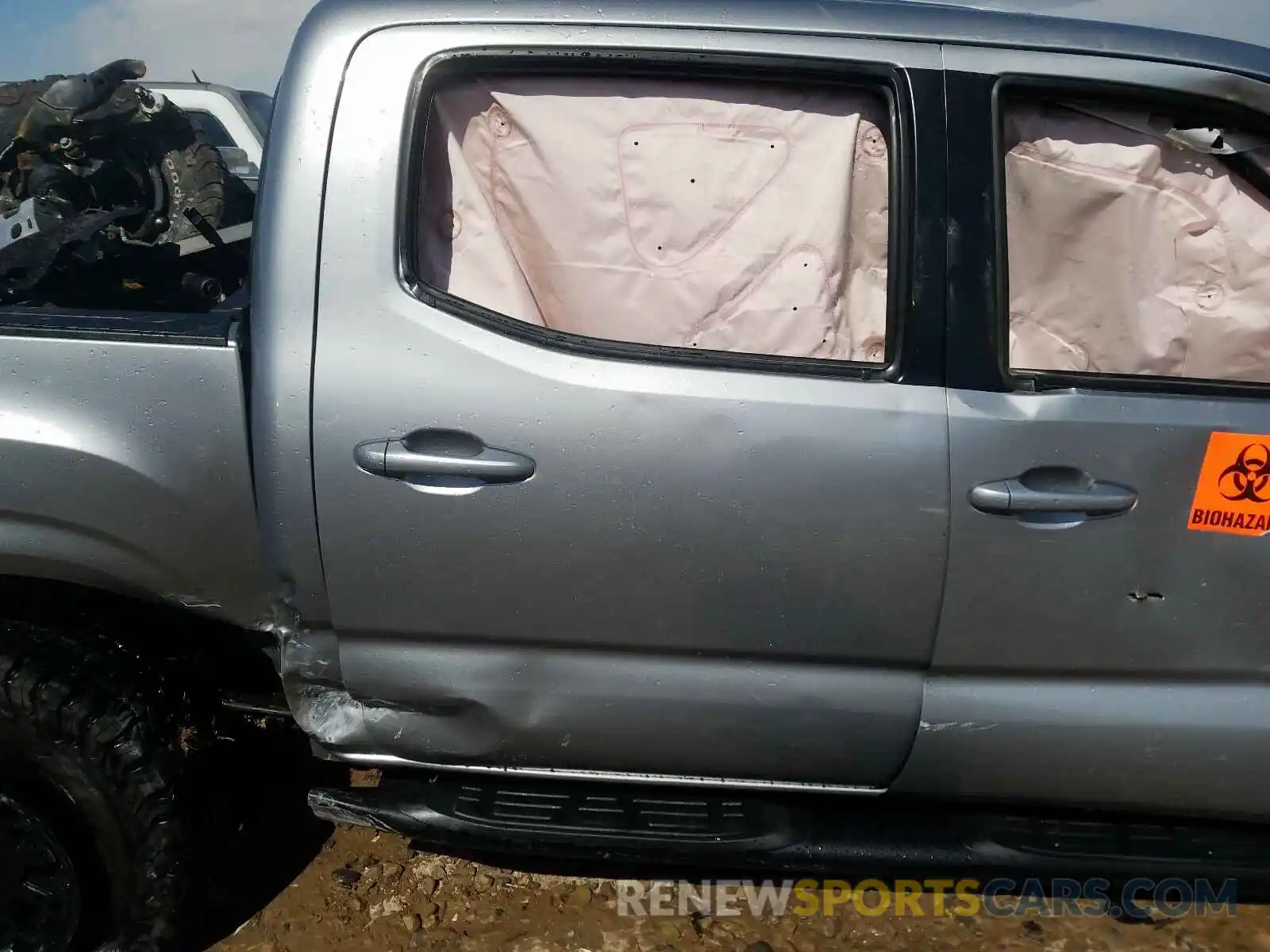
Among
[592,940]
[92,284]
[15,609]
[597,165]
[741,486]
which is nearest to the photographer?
[741,486]

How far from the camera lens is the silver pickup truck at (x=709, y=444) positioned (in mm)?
1774

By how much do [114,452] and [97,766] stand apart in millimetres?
625

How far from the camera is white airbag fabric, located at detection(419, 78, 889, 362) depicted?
6.10 feet

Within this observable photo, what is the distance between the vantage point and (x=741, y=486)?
176cm

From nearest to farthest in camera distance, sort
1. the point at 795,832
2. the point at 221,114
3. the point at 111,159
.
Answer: the point at 795,832, the point at 111,159, the point at 221,114

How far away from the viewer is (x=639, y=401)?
1.76 meters

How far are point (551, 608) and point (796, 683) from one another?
1.57ft

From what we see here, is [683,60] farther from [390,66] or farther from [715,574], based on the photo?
[715,574]

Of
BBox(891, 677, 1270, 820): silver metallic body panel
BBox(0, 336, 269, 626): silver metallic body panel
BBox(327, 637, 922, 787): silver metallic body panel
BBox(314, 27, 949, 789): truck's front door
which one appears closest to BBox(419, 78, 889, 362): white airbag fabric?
BBox(314, 27, 949, 789): truck's front door

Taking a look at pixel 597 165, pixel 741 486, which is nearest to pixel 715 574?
pixel 741 486

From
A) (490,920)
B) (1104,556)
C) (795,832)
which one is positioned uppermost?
(1104,556)

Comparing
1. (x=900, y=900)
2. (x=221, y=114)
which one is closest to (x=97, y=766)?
(x=900, y=900)

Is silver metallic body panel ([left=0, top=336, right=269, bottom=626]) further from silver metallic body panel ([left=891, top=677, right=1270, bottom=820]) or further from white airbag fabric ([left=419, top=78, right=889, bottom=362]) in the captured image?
silver metallic body panel ([left=891, top=677, right=1270, bottom=820])

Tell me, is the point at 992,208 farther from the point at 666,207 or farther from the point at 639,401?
the point at 639,401
